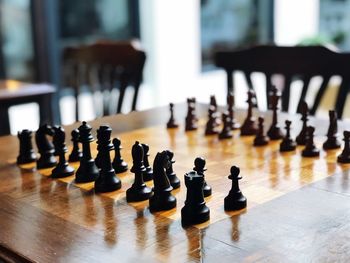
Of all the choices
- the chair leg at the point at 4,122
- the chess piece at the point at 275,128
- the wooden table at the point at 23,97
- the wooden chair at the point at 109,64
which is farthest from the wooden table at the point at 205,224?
the chair leg at the point at 4,122

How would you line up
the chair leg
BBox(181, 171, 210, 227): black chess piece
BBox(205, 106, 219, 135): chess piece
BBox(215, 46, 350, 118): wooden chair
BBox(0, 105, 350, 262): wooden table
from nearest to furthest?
1. BBox(0, 105, 350, 262): wooden table
2. BBox(181, 171, 210, 227): black chess piece
3. BBox(205, 106, 219, 135): chess piece
4. BBox(215, 46, 350, 118): wooden chair
5. the chair leg

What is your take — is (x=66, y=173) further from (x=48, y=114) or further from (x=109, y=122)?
(x=48, y=114)

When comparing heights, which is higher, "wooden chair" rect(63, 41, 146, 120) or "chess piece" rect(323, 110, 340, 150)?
"wooden chair" rect(63, 41, 146, 120)

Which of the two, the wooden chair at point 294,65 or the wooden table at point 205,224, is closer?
the wooden table at point 205,224

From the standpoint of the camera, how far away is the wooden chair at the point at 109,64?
2.14 metres

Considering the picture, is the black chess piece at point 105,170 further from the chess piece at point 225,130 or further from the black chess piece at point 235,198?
the chess piece at point 225,130

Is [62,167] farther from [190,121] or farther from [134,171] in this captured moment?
[190,121]

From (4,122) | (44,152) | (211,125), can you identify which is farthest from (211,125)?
(4,122)

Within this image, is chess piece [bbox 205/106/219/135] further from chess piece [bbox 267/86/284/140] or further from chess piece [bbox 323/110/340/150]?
chess piece [bbox 323/110/340/150]

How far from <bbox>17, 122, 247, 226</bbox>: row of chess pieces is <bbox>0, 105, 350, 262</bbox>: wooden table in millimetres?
19

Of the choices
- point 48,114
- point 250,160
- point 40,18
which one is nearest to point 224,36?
point 40,18

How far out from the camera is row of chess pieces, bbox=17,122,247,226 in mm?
892

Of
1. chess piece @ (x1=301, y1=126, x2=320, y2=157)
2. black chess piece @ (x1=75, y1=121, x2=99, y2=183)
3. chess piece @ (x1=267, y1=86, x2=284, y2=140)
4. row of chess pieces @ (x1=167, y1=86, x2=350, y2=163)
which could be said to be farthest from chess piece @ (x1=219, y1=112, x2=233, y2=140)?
black chess piece @ (x1=75, y1=121, x2=99, y2=183)

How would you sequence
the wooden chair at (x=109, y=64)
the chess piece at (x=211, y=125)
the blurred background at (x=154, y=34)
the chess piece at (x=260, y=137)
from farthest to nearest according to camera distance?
the blurred background at (x=154, y=34), the wooden chair at (x=109, y=64), the chess piece at (x=211, y=125), the chess piece at (x=260, y=137)
